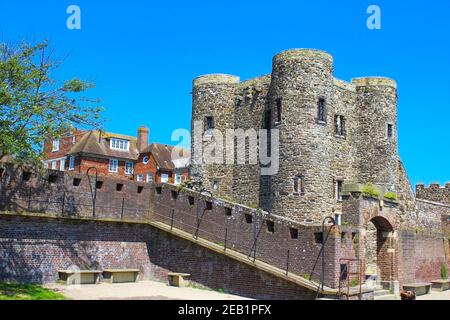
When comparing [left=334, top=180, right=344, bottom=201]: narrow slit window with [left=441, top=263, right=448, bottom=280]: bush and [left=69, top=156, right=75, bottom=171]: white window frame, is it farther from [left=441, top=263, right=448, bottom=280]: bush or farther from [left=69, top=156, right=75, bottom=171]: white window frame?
[left=69, top=156, right=75, bottom=171]: white window frame

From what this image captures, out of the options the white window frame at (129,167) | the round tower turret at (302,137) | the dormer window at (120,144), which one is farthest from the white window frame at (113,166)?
the round tower turret at (302,137)

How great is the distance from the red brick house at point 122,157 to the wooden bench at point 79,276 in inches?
1143

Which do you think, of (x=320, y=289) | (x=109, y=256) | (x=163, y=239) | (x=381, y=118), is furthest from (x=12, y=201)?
(x=381, y=118)

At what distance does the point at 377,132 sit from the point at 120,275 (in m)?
15.7

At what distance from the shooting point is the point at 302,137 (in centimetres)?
2706

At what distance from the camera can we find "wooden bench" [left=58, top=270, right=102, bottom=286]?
21.4 m

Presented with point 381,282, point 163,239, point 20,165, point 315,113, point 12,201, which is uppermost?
point 315,113

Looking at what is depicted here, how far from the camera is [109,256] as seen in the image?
23391mm

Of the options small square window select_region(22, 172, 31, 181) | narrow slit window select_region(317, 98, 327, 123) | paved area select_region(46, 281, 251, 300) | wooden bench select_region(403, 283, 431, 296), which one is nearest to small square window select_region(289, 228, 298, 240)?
paved area select_region(46, 281, 251, 300)

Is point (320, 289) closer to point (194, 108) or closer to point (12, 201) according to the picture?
point (12, 201)

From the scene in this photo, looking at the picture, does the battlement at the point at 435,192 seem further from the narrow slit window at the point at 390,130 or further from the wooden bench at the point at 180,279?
the wooden bench at the point at 180,279

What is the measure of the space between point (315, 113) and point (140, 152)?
30.8 metres

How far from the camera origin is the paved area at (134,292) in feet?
62.3
